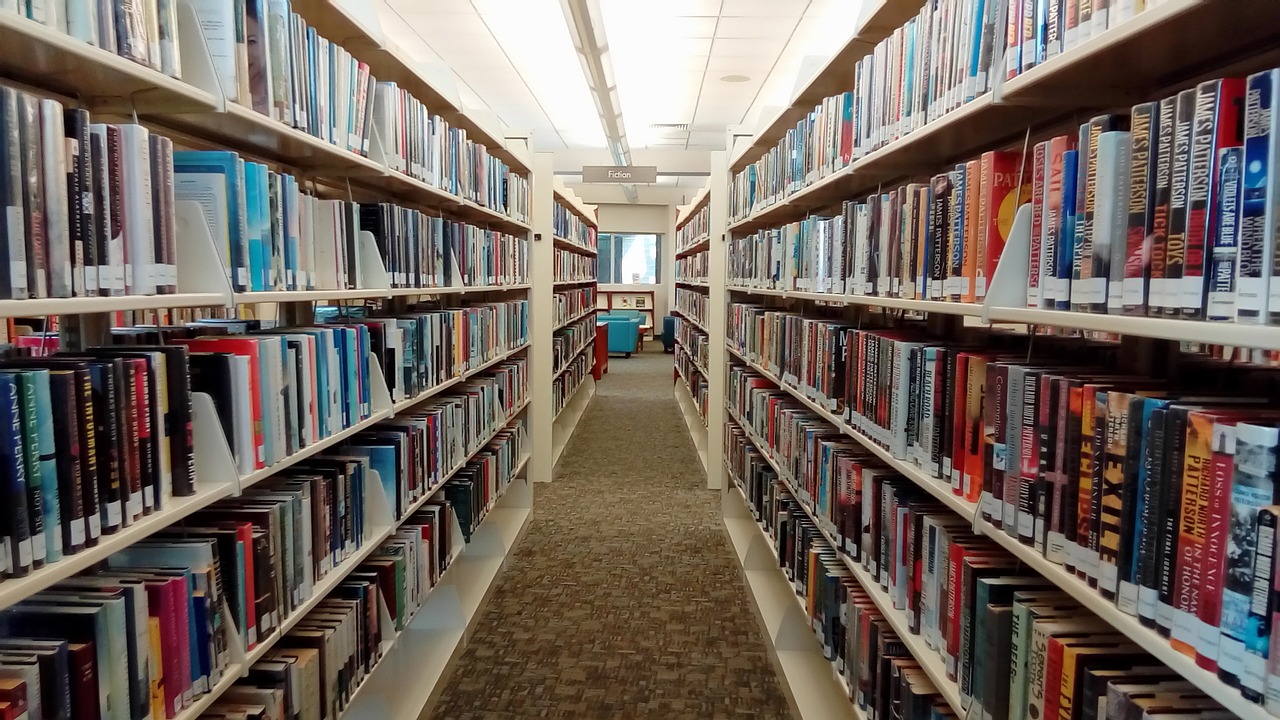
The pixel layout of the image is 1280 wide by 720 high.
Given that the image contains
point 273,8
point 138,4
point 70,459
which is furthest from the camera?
point 273,8

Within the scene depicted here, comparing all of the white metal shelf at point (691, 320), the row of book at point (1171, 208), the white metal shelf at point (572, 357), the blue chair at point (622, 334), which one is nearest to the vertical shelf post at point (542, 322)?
the white metal shelf at point (572, 357)

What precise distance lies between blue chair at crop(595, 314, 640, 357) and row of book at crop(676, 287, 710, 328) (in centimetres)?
430

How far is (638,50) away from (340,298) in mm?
4545

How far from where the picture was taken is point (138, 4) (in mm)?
1272

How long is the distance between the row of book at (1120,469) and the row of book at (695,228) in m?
4.15

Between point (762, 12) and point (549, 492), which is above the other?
point (762, 12)

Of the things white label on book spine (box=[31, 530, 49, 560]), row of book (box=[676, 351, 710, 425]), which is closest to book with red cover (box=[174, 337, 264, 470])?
white label on book spine (box=[31, 530, 49, 560])

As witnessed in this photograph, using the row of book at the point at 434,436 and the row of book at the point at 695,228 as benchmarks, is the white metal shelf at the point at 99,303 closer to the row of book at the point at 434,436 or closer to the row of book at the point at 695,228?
the row of book at the point at 434,436

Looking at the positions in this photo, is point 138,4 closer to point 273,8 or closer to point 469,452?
point 273,8

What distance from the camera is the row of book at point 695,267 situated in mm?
6609

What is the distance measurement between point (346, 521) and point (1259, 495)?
6.36 ft

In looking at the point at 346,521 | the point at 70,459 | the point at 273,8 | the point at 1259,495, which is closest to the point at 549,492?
the point at 346,521

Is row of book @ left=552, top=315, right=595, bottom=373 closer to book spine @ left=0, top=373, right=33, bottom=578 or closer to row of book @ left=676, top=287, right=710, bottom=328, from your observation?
row of book @ left=676, top=287, right=710, bottom=328

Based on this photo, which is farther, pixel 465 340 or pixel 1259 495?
pixel 465 340
